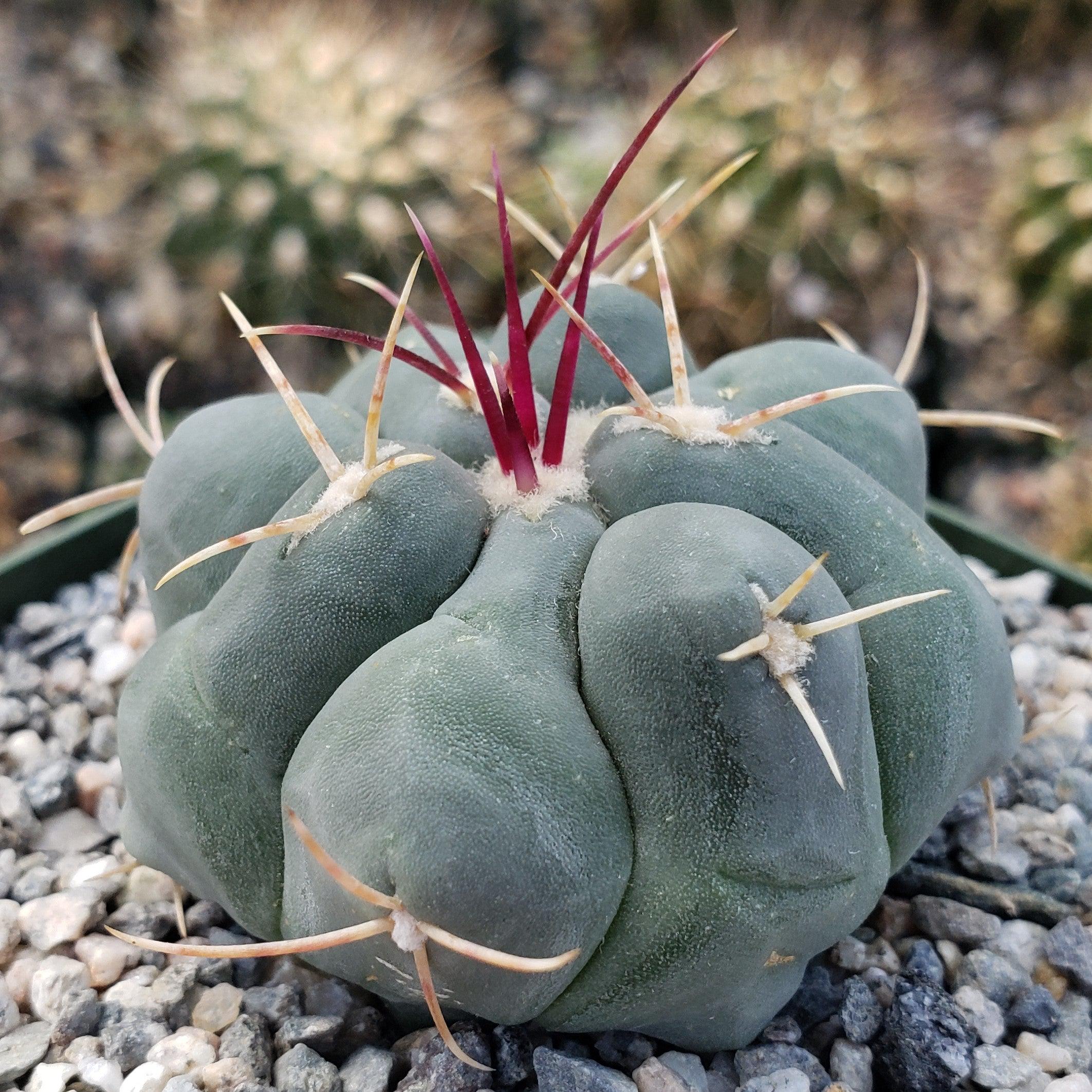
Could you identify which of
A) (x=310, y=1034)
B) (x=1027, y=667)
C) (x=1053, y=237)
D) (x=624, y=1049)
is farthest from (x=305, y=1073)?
(x=1053, y=237)

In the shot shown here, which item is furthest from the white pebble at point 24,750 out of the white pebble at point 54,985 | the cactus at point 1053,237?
the cactus at point 1053,237

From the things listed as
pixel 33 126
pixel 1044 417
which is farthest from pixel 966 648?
pixel 33 126

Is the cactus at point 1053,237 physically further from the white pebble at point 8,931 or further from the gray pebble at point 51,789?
the white pebble at point 8,931

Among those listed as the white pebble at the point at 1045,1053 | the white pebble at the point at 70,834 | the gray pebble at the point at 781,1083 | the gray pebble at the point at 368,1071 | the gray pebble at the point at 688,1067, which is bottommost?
the white pebble at the point at 1045,1053

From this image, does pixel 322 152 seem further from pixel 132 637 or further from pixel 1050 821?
pixel 1050 821

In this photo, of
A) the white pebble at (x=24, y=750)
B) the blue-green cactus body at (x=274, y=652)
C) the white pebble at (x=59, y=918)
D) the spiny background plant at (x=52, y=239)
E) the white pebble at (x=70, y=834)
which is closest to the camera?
the blue-green cactus body at (x=274, y=652)

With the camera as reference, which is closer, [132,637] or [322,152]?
[132,637]

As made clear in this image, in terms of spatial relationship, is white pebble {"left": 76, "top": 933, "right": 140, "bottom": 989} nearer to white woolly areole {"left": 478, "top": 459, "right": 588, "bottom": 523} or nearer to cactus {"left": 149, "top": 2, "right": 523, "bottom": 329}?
white woolly areole {"left": 478, "top": 459, "right": 588, "bottom": 523}
